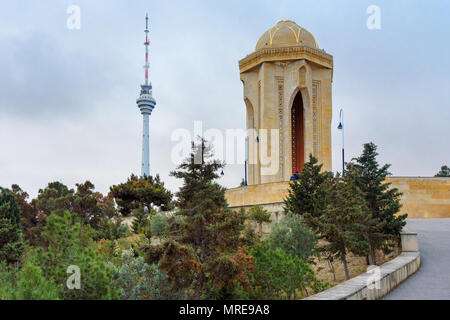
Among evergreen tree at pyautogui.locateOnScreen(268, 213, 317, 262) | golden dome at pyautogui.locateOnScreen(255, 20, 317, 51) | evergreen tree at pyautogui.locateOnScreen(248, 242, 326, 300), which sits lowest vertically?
evergreen tree at pyautogui.locateOnScreen(248, 242, 326, 300)

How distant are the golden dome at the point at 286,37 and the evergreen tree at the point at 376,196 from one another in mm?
18451

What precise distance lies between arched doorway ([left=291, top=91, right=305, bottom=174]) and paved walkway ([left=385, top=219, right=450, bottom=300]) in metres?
16.2

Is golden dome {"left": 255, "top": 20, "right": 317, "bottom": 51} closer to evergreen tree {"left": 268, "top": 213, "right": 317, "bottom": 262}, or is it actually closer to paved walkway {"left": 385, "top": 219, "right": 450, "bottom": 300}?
paved walkway {"left": 385, "top": 219, "right": 450, "bottom": 300}

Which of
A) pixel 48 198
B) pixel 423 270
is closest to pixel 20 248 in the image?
pixel 423 270

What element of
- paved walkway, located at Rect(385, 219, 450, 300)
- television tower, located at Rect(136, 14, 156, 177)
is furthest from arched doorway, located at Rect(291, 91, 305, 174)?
television tower, located at Rect(136, 14, 156, 177)

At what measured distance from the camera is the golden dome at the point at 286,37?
33.8m

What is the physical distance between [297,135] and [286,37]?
808 cm

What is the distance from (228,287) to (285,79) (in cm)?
2428

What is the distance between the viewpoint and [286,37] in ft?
111

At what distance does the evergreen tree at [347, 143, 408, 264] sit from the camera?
15234 mm

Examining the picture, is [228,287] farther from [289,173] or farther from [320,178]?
[289,173]

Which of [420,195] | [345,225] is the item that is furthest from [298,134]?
[345,225]

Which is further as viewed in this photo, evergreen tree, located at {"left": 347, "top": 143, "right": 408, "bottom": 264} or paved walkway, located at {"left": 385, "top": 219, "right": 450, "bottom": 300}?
evergreen tree, located at {"left": 347, "top": 143, "right": 408, "bottom": 264}

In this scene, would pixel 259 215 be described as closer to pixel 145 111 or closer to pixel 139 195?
pixel 139 195
